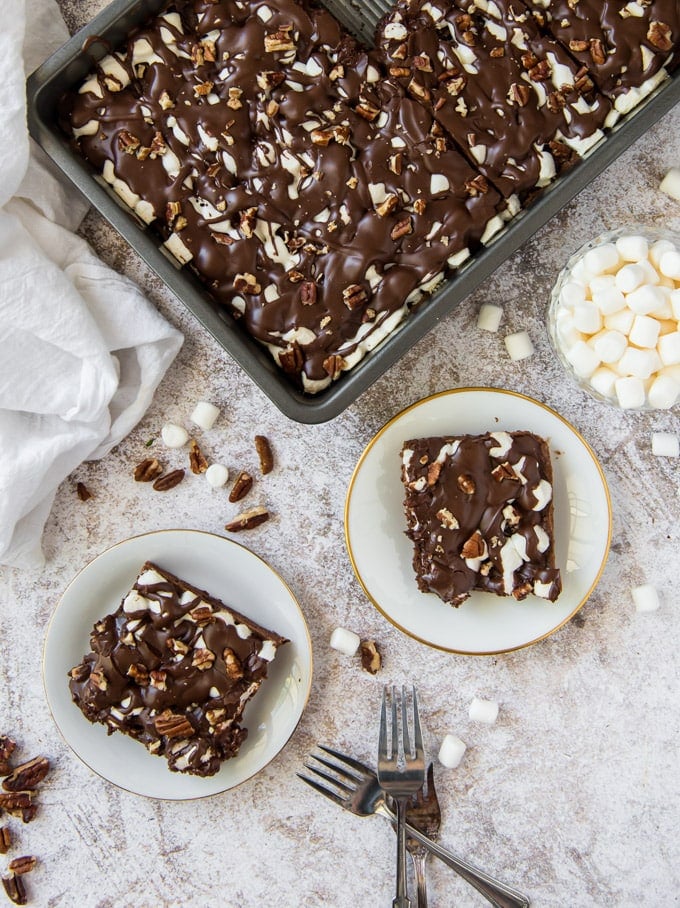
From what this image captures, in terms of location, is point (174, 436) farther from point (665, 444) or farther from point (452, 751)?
point (665, 444)

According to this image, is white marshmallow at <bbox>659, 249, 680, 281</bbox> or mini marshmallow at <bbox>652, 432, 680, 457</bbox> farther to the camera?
mini marshmallow at <bbox>652, 432, 680, 457</bbox>

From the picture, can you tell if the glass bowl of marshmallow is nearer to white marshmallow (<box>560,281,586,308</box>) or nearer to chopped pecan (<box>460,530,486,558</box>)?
white marshmallow (<box>560,281,586,308</box>)

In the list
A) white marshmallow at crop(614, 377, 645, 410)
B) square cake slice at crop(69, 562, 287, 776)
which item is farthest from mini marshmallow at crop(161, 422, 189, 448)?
white marshmallow at crop(614, 377, 645, 410)

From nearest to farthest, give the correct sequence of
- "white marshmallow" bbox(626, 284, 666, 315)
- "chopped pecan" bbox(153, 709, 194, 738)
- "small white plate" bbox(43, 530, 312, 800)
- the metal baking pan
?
1. the metal baking pan
2. "white marshmallow" bbox(626, 284, 666, 315)
3. "chopped pecan" bbox(153, 709, 194, 738)
4. "small white plate" bbox(43, 530, 312, 800)

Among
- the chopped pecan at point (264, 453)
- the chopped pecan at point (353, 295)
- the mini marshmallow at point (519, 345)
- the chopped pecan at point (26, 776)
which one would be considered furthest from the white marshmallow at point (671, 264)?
the chopped pecan at point (26, 776)

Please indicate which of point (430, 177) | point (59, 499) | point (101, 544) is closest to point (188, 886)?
point (101, 544)

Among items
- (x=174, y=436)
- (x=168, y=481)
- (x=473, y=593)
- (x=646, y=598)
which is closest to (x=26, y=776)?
(x=168, y=481)

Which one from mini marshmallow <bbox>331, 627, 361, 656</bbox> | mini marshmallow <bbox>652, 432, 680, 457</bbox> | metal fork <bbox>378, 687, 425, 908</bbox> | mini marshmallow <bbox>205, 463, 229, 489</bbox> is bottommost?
metal fork <bbox>378, 687, 425, 908</bbox>
